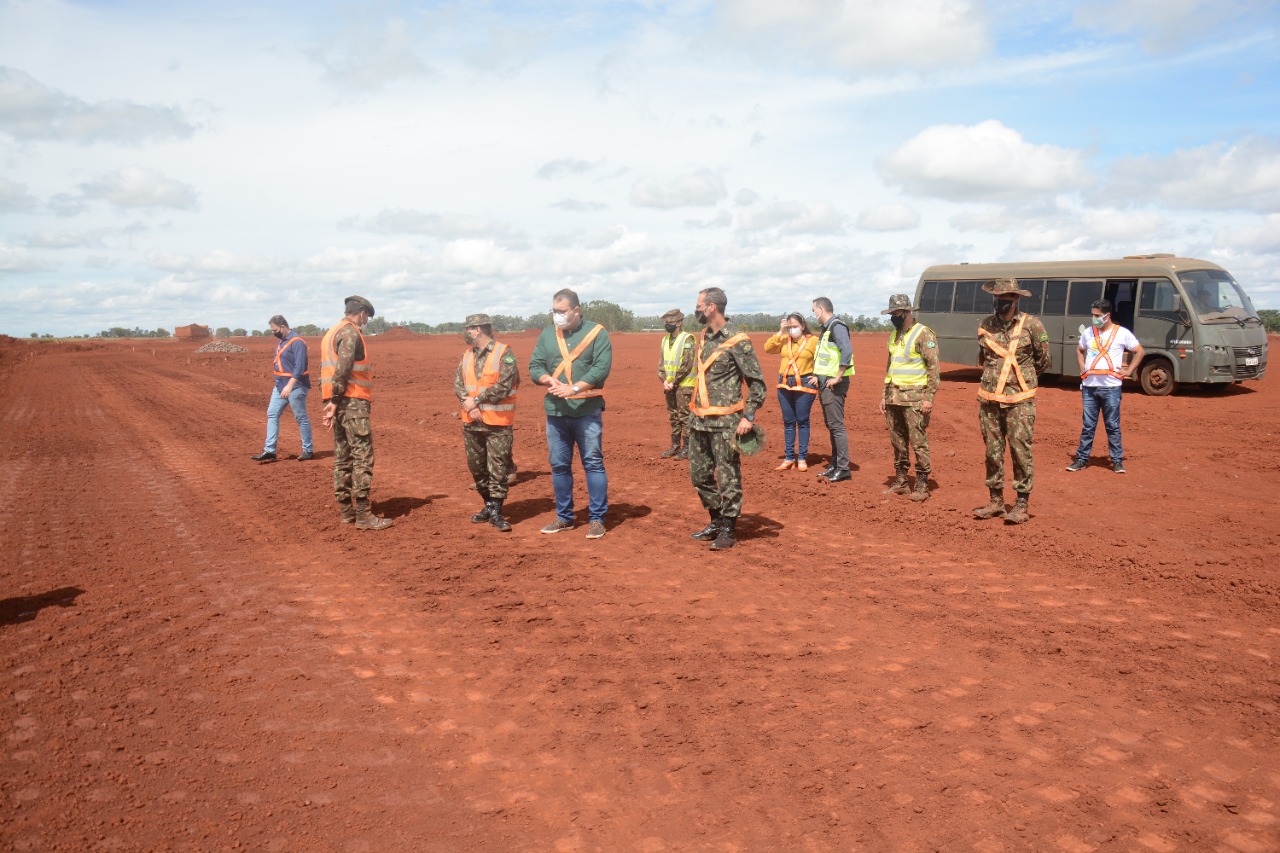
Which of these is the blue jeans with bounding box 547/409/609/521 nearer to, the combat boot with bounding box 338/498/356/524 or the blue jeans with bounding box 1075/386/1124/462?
the combat boot with bounding box 338/498/356/524

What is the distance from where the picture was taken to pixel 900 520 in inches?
320

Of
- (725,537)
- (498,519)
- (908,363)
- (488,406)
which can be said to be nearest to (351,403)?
(488,406)

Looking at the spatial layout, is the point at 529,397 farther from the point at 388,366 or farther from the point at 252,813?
the point at 252,813

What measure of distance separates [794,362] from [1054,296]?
1140 centimetres

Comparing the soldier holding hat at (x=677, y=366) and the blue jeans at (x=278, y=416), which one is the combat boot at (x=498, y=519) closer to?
the soldier holding hat at (x=677, y=366)

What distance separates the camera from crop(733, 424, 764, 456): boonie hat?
274 inches

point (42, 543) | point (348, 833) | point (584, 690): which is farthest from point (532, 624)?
point (42, 543)

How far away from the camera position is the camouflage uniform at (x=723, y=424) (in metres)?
6.97

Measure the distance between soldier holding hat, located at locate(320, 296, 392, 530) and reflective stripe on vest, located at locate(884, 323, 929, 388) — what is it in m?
4.98

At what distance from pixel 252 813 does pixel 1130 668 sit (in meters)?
4.45

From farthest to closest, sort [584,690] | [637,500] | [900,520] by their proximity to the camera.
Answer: [637,500]
[900,520]
[584,690]

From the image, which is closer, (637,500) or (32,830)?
(32,830)

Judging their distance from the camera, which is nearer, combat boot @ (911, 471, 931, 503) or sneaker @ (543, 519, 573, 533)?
sneaker @ (543, 519, 573, 533)

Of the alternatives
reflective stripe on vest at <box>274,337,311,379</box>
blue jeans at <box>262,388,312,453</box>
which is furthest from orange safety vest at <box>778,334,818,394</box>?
blue jeans at <box>262,388,312,453</box>
